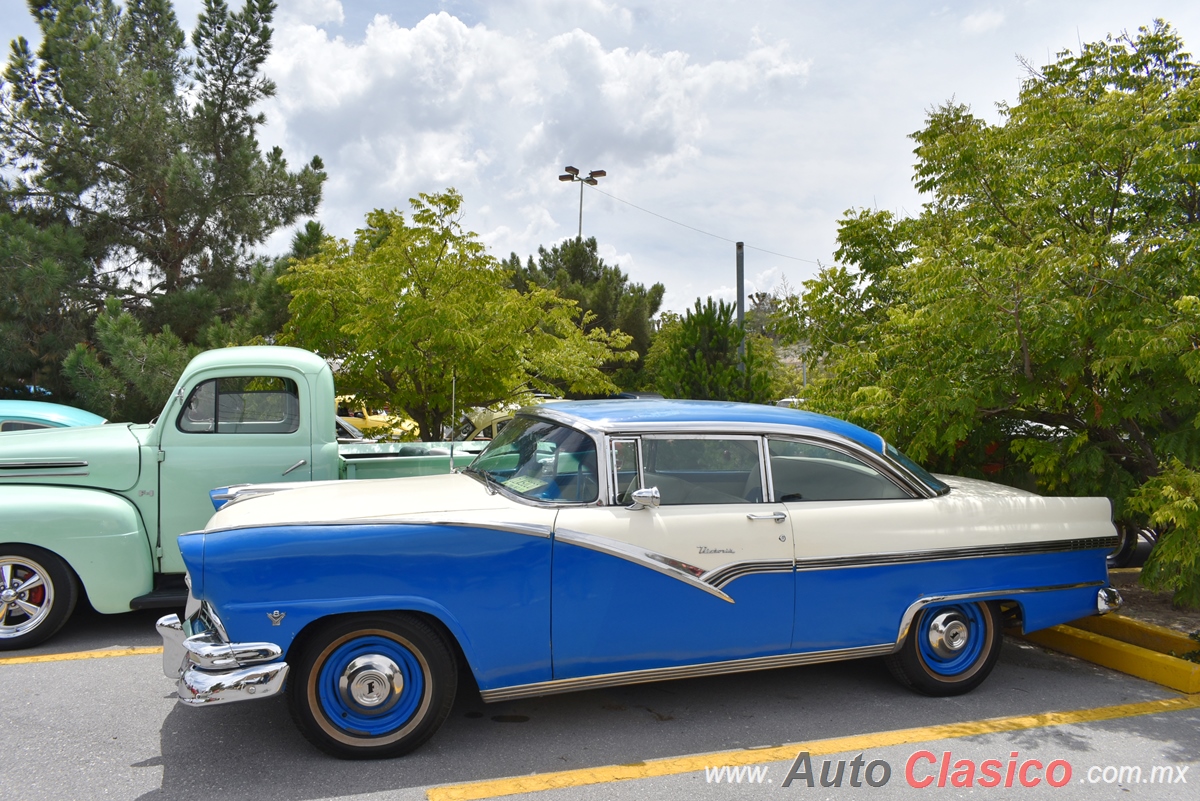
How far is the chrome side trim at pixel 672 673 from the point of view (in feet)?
13.1

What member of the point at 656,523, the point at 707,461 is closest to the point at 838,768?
the point at 656,523

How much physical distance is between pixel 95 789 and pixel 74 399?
1129 centimetres

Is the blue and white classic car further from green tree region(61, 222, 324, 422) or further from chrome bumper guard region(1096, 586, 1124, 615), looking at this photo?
green tree region(61, 222, 324, 422)

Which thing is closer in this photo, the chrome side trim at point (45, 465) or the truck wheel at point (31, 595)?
the truck wheel at point (31, 595)

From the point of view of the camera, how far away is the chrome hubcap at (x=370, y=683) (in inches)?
149

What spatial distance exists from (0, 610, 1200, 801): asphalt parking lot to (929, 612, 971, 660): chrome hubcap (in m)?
0.29

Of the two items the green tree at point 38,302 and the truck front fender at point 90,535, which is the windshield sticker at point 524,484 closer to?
the truck front fender at point 90,535

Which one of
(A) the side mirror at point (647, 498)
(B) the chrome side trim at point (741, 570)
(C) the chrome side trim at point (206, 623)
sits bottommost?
(C) the chrome side trim at point (206, 623)

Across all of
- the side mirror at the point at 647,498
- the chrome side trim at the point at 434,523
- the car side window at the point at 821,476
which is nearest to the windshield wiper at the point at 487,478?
the chrome side trim at the point at 434,523

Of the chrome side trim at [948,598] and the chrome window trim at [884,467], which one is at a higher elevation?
the chrome window trim at [884,467]

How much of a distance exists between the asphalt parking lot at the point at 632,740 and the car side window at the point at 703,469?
3.86 ft

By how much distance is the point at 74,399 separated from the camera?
12.9 m

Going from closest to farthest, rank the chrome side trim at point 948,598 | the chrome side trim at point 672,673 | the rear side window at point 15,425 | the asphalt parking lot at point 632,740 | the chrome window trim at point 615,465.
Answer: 1. the asphalt parking lot at point 632,740
2. the chrome side trim at point 672,673
3. the chrome window trim at point 615,465
4. the chrome side trim at point 948,598
5. the rear side window at point 15,425

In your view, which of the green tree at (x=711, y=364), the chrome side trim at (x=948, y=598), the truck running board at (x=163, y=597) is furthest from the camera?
the green tree at (x=711, y=364)
